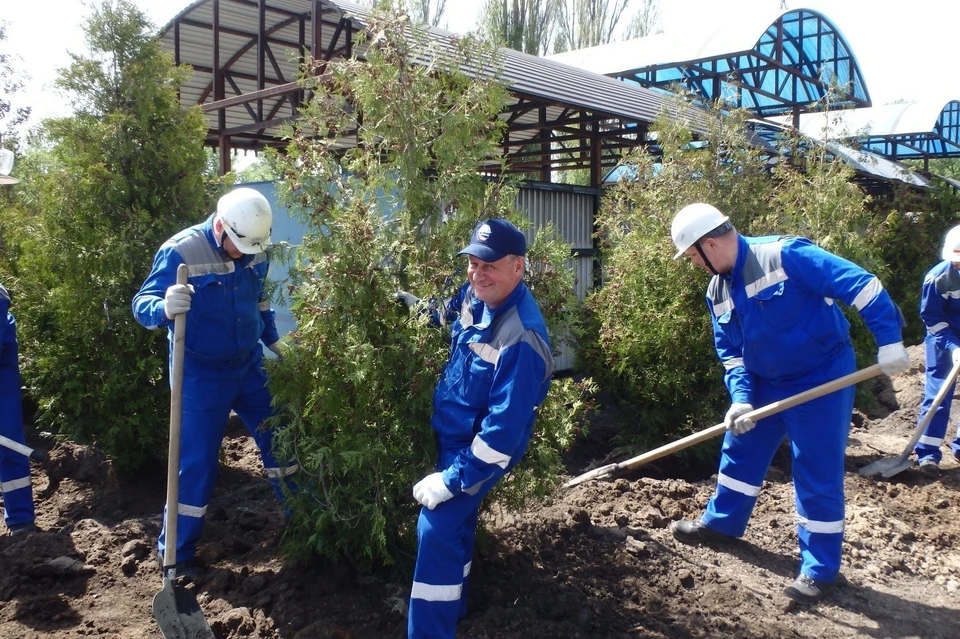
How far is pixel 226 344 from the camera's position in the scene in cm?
425

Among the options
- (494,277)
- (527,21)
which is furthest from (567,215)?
(527,21)

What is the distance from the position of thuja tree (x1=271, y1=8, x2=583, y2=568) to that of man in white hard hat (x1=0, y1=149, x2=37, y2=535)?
2254mm

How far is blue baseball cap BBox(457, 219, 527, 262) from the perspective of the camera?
3045 mm

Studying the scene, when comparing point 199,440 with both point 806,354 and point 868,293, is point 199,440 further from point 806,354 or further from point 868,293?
point 868,293

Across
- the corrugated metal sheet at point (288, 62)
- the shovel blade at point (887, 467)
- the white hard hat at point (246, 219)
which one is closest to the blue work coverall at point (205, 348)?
the white hard hat at point (246, 219)

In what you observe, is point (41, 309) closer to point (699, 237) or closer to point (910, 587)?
point (699, 237)

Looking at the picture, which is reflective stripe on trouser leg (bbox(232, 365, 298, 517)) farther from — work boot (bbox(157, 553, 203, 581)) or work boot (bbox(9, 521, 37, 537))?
work boot (bbox(9, 521, 37, 537))

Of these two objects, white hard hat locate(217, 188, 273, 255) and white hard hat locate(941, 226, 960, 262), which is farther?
white hard hat locate(941, 226, 960, 262)

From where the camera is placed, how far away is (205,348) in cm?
420

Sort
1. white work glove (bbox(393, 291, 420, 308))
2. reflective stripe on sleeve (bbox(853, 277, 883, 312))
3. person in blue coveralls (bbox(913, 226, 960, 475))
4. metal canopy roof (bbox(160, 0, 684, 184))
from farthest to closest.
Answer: metal canopy roof (bbox(160, 0, 684, 184)) → person in blue coveralls (bbox(913, 226, 960, 475)) → reflective stripe on sleeve (bbox(853, 277, 883, 312)) → white work glove (bbox(393, 291, 420, 308))

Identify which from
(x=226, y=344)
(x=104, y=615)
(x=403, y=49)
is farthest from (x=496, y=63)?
(x=104, y=615)

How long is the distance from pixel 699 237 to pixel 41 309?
463 centimetres

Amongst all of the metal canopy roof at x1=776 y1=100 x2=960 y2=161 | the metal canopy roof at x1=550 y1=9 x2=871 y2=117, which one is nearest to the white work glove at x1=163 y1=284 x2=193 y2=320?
the metal canopy roof at x1=550 y1=9 x2=871 y2=117

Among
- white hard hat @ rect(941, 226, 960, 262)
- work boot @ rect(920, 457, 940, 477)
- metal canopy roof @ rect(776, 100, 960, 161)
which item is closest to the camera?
white hard hat @ rect(941, 226, 960, 262)
